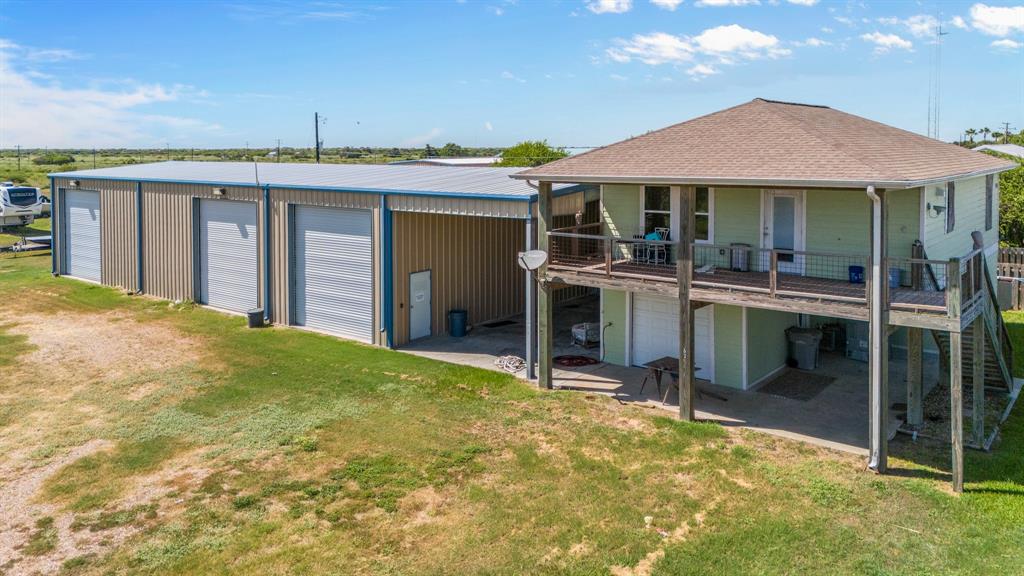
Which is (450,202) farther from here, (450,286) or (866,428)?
(866,428)

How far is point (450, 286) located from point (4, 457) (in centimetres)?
1134

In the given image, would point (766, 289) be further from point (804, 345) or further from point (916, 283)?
point (804, 345)

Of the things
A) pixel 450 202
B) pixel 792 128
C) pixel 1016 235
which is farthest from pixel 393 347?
pixel 1016 235

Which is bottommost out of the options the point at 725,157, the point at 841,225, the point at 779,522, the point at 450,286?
the point at 779,522

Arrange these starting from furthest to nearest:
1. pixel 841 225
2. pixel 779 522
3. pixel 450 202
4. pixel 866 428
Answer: pixel 450 202, pixel 841 225, pixel 866 428, pixel 779 522

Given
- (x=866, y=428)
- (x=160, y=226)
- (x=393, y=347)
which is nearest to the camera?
(x=866, y=428)

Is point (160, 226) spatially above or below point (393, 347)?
above

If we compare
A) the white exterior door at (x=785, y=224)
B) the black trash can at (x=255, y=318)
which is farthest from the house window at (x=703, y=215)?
the black trash can at (x=255, y=318)

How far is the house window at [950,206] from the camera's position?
48.4ft

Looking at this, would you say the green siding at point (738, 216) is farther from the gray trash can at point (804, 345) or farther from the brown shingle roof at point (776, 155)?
the gray trash can at point (804, 345)

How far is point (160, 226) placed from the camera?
25625 mm

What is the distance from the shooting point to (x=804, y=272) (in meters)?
14.4

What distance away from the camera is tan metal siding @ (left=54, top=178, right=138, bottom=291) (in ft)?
88.0

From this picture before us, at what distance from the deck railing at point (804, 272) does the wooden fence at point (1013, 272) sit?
10169mm
